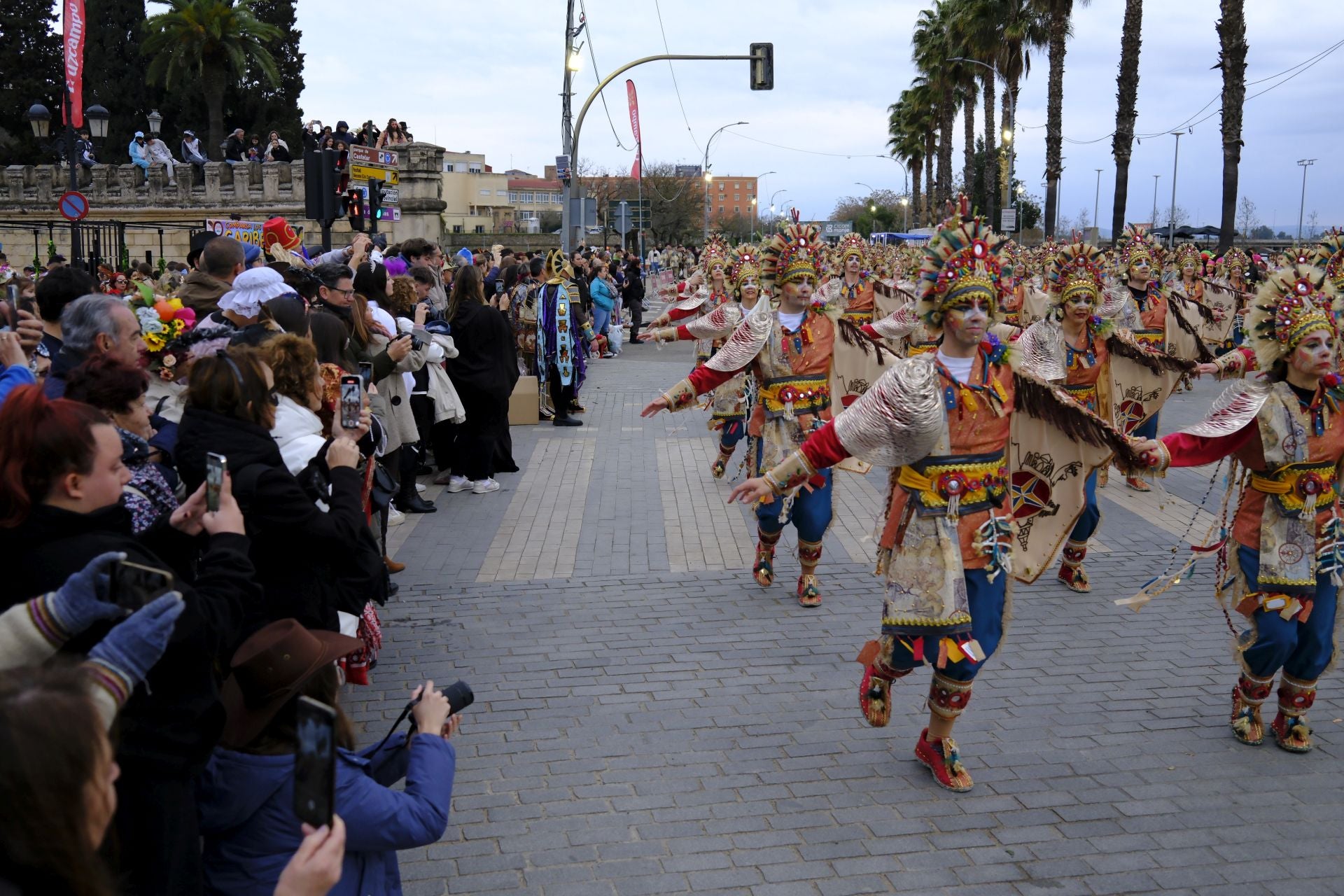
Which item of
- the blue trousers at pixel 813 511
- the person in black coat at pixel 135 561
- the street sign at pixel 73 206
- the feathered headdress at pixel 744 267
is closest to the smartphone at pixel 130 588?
the person in black coat at pixel 135 561

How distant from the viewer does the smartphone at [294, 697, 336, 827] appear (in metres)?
1.96

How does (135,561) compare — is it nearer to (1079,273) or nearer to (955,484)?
(955,484)

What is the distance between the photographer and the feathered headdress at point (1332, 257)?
584 centimetres

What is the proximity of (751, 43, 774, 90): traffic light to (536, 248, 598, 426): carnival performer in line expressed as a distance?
9834mm

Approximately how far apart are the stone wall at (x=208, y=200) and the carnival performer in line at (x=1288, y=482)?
89.2 ft

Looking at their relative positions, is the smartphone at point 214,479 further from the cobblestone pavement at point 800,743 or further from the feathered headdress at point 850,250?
the feathered headdress at point 850,250

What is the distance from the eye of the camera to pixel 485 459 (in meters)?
11.0

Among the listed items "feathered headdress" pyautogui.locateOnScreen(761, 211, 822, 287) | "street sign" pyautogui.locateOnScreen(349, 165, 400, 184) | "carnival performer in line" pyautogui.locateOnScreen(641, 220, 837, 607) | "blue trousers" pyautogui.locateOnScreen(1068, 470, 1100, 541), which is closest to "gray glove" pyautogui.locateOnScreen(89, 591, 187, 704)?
"carnival performer in line" pyautogui.locateOnScreen(641, 220, 837, 607)

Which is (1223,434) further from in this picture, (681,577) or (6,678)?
(6,678)

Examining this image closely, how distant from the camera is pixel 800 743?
5371 mm

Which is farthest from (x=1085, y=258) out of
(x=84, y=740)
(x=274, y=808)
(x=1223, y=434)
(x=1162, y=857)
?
(x=84, y=740)

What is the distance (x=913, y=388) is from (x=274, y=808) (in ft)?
9.98

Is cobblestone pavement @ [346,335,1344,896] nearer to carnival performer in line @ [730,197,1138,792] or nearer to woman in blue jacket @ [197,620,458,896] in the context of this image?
carnival performer in line @ [730,197,1138,792]

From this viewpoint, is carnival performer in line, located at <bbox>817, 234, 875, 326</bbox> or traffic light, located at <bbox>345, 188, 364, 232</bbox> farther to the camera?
carnival performer in line, located at <bbox>817, 234, 875, 326</bbox>
